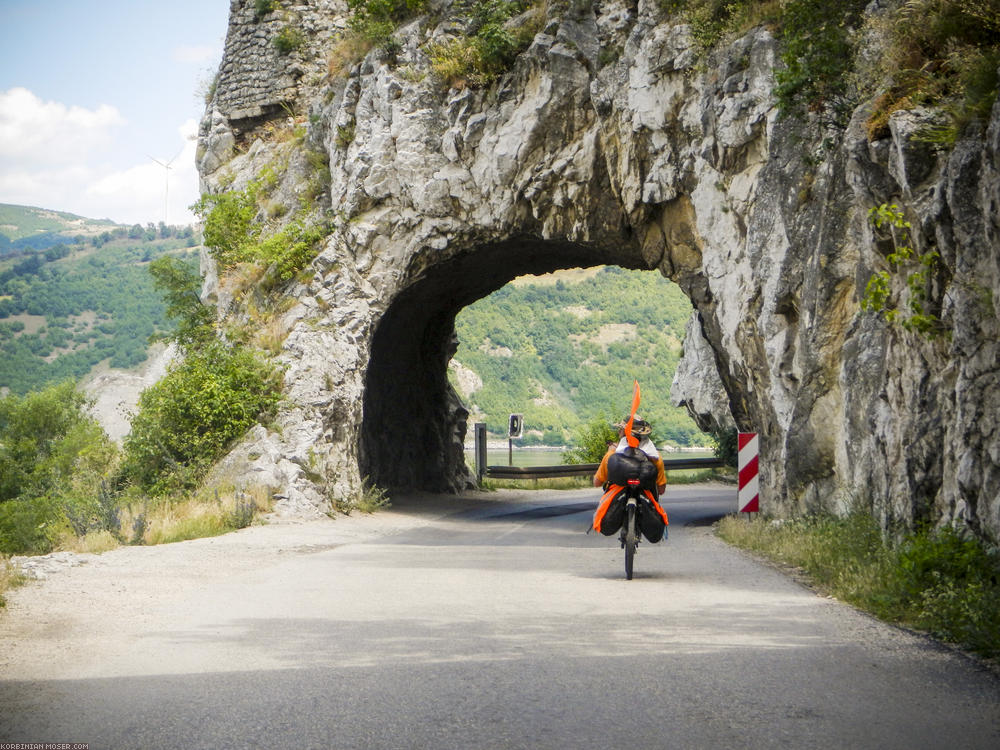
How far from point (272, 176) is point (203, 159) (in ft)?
11.7

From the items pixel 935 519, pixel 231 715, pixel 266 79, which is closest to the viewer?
pixel 231 715

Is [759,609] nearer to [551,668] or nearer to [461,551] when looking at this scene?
[551,668]

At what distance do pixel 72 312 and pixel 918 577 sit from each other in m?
109

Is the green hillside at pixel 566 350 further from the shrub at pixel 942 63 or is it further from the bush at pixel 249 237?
the shrub at pixel 942 63

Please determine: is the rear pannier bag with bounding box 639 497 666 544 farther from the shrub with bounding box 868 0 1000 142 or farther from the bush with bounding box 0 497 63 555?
the bush with bounding box 0 497 63 555

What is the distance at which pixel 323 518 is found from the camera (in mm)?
18312

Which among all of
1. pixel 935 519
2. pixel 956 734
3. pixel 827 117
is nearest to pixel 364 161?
pixel 827 117

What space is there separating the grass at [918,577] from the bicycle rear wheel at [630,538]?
70.9 inches

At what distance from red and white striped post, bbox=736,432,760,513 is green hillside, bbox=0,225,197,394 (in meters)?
77.2

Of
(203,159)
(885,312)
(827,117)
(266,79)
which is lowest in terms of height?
(885,312)

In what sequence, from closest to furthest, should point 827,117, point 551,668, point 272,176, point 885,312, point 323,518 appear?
point 551,668 < point 885,312 < point 827,117 < point 323,518 < point 272,176

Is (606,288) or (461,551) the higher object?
(606,288)

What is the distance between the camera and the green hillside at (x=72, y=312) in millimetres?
92250

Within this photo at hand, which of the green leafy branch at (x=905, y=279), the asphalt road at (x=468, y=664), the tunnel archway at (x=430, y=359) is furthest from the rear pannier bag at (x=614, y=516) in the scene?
the tunnel archway at (x=430, y=359)
